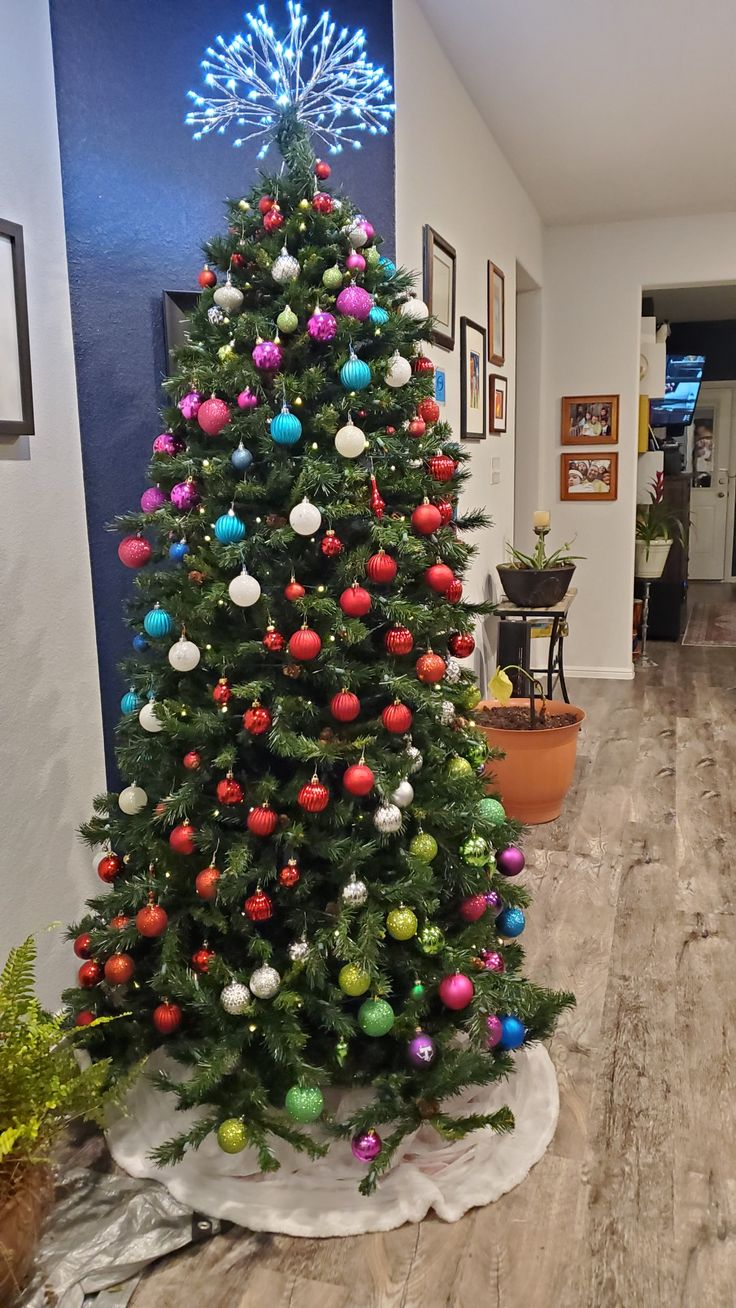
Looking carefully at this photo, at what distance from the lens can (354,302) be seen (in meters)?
1.66

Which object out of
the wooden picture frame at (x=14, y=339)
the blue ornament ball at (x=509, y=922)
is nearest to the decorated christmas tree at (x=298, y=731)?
the blue ornament ball at (x=509, y=922)

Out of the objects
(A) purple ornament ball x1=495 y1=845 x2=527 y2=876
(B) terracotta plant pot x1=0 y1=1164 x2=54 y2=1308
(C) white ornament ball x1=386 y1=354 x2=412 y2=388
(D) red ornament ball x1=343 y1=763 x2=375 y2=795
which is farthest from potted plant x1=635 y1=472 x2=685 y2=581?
(B) terracotta plant pot x1=0 y1=1164 x2=54 y2=1308

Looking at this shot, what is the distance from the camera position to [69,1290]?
1499 mm

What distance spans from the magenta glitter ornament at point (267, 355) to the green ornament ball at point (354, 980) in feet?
3.32

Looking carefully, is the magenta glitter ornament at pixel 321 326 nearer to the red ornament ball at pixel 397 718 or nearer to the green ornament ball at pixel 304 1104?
the red ornament ball at pixel 397 718

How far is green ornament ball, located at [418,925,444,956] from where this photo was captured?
1689mm

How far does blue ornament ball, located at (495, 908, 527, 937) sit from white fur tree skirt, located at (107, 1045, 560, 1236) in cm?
31

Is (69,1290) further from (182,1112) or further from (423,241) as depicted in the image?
(423,241)

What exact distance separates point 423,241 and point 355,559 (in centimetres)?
176

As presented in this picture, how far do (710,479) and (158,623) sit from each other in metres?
8.99

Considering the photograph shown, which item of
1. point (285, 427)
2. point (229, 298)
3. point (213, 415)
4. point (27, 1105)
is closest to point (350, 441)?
point (285, 427)

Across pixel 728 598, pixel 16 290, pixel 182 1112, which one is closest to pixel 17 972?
pixel 182 1112

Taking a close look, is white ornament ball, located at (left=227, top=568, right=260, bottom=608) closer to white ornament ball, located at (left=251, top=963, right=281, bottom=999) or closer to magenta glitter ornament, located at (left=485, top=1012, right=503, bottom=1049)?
white ornament ball, located at (left=251, top=963, right=281, bottom=999)

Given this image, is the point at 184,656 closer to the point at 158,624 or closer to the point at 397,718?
the point at 158,624
